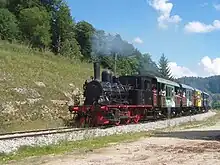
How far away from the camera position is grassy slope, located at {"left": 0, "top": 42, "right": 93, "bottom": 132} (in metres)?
25.1

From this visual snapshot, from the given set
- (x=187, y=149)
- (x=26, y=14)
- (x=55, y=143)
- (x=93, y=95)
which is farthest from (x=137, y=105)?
(x=26, y=14)

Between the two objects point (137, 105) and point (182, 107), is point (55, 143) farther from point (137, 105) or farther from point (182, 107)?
point (182, 107)

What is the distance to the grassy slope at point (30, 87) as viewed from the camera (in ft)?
82.3

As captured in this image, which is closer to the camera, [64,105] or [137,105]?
[137,105]

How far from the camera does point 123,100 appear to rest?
26891mm

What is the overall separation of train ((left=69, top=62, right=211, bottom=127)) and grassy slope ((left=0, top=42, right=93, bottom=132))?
2858mm

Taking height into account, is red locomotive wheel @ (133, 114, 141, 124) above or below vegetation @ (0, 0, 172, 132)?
below

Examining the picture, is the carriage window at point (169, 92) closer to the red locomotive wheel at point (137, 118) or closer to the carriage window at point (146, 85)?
the carriage window at point (146, 85)

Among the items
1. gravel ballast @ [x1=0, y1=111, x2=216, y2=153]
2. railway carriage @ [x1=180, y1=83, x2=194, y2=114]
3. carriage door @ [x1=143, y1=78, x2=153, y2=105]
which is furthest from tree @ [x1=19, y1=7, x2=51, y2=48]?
gravel ballast @ [x1=0, y1=111, x2=216, y2=153]

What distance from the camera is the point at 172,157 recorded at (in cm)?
1209

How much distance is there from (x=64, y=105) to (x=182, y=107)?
14.8 m

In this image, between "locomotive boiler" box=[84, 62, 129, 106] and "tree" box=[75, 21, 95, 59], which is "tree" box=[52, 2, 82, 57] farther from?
"locomotive boiler" box=[84, 62, 129, 106]

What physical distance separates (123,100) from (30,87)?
8.08 meters

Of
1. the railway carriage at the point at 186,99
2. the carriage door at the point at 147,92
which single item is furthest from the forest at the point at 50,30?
the carriage door at the point at 147,92
